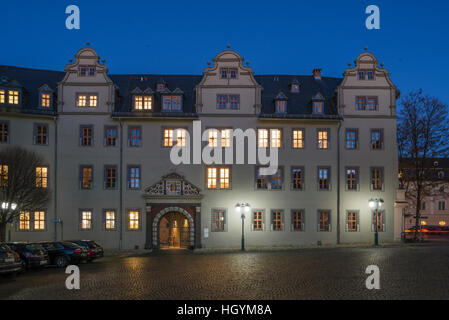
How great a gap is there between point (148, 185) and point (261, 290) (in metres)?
20.5

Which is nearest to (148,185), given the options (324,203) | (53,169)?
(53,169)

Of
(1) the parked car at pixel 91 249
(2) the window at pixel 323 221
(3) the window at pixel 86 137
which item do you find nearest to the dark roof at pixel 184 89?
(3) the window at pixel 86 137

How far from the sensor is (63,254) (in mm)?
23594

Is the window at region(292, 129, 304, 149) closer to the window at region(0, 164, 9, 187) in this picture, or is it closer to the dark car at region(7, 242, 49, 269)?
the dark car at region(7, 242, 49, 269)

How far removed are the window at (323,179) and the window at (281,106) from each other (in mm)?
5597

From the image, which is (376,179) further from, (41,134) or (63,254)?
(41,134)

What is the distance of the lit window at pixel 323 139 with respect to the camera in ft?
113

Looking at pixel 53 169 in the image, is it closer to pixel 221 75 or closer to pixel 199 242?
pixel 199 242

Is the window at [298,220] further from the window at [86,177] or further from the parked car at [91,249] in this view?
the window at [86,177]

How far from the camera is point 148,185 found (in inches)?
1328

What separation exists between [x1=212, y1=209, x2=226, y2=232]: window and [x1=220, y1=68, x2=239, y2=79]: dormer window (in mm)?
10650

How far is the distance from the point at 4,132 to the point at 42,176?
4.41 meters

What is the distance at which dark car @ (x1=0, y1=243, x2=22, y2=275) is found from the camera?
57.5ft

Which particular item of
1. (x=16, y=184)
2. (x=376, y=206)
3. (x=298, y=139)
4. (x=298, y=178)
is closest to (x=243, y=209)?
(x=298, y=178)
